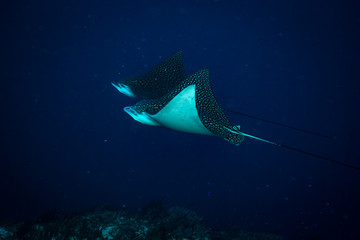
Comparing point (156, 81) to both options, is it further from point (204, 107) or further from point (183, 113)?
point (183, 113)

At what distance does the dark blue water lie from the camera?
9.17 metres

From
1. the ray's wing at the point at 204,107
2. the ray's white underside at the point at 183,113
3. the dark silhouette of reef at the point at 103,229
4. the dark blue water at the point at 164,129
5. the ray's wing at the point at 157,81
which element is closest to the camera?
the ray's white underside at the point at 183,113

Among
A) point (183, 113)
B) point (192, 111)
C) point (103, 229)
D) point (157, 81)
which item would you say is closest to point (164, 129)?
point (157, 81)

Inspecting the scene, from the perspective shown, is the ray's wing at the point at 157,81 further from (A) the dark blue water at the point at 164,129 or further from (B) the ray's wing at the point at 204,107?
(A) the dark blue water at the point at 164,129

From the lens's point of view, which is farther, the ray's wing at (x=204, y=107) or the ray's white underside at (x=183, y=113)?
the ray's wing at (x=204, y=107)

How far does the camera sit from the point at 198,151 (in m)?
10.2

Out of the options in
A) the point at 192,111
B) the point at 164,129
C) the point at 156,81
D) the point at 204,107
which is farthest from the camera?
the point at 164,129

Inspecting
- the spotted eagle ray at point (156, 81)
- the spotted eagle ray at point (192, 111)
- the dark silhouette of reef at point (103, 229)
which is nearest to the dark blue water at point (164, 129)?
the spotted eagle ray at point (156, 81)

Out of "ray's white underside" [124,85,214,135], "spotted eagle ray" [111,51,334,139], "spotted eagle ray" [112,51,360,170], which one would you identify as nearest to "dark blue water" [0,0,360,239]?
"spotted eagle ray" [111,51,334,139]

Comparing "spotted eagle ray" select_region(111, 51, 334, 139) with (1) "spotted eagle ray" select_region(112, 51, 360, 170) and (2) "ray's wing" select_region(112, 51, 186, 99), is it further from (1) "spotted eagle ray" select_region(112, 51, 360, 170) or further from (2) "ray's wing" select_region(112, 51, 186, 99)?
(1) "spotted eagle ray" select_region(112, 51, 360, 170)

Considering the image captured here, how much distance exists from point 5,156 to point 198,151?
38.1 feet

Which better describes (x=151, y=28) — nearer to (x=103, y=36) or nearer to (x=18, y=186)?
(x=103, y=36)

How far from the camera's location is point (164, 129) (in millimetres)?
9555

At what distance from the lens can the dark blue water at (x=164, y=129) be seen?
9.17 metres
